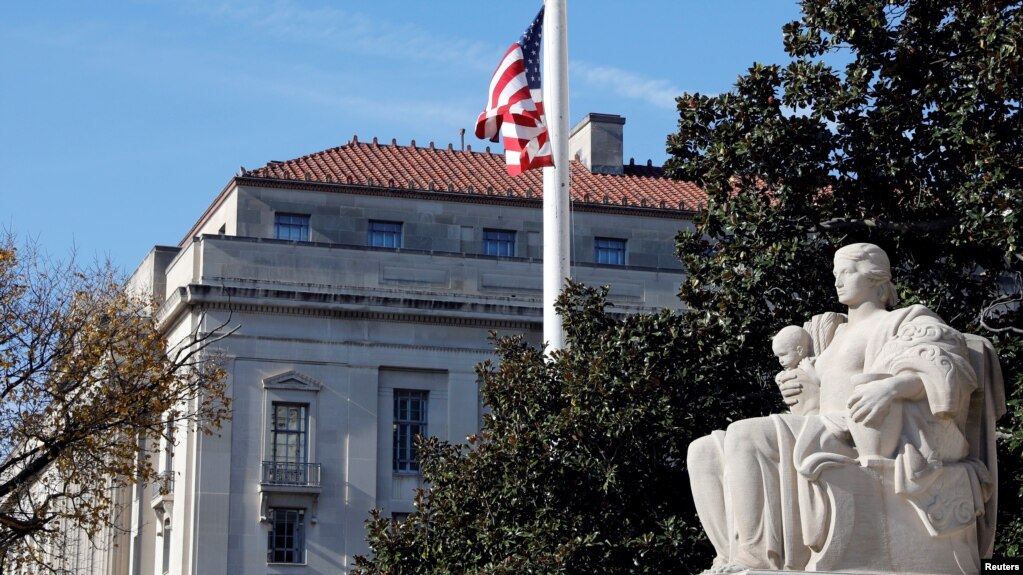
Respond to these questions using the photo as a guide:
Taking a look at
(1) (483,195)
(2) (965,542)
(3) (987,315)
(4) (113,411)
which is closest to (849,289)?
(2) (965,542)

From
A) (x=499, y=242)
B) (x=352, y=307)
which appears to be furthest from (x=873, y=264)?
(x=499, y=242)

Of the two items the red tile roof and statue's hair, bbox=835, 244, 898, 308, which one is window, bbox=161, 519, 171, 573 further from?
statue's hair, bbox=835, 244, 898, 308

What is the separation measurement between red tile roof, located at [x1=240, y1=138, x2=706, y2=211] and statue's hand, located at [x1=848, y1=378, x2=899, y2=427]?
138ft

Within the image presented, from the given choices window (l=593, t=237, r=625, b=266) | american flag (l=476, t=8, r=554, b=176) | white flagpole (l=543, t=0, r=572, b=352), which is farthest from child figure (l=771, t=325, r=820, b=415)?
window (l=593, t=237, r=625, b=266)

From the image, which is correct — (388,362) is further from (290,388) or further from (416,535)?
(416,535)

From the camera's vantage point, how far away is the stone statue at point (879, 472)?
11.8 metres

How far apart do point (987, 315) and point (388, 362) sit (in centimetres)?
3131

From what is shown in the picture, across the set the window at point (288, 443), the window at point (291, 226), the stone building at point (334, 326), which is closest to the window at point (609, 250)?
the stone building at point (334, 326)

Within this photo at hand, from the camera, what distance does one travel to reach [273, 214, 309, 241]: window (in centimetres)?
5297

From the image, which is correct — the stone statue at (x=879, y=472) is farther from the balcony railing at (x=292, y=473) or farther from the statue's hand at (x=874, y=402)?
the balcony railing at (x=292, y=473)

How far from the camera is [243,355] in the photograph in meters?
49.4

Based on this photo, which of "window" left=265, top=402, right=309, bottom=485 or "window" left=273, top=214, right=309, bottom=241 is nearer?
"window" left=265, top=402, right=309, bottom=485

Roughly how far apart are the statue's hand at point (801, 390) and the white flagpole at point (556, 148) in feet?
41.6

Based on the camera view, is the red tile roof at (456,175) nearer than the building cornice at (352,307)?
No
